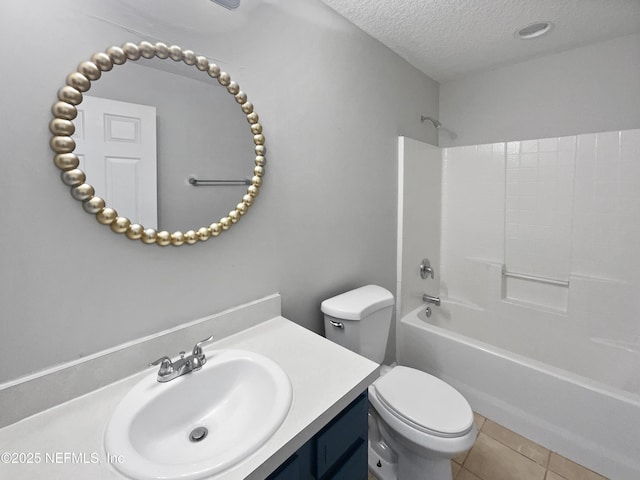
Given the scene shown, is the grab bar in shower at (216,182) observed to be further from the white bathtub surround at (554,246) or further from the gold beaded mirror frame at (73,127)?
the white bathtub surround at (554,246)

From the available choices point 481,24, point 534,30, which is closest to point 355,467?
point 481,24

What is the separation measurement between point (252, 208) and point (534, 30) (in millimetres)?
2020

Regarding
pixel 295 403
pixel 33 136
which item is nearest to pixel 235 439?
pixel 295 403

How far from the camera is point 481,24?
169 centimetres

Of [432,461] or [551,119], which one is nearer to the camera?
[432,461]

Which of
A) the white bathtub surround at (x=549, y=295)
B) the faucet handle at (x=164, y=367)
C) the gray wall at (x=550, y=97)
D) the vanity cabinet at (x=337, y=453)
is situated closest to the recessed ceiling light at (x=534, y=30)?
the gray wall at (x=550, y=97)

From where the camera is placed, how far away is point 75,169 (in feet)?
2.67

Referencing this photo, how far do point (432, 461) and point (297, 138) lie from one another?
1598mm

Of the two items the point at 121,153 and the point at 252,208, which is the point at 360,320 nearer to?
the point at 252,208

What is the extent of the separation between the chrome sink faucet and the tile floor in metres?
1.24

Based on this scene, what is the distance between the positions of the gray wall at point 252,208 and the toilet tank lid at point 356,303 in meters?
0.10

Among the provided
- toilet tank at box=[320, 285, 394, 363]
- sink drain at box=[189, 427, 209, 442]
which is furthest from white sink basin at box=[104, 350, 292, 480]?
toilet tank at box=[320, 285, 394, 363]

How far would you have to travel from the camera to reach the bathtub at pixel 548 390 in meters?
1.46

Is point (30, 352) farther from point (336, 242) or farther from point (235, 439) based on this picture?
point (336, 242)
